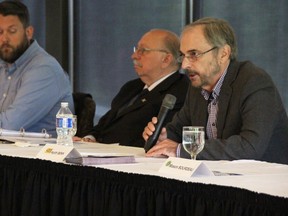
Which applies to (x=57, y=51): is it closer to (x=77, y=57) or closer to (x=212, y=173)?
(x=77, y=57)

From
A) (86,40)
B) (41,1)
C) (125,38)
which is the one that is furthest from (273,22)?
(41,1)

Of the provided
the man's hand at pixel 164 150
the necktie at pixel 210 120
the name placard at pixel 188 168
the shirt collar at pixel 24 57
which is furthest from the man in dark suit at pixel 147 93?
the name placard at pixel 188 168

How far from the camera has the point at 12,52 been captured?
5.58m

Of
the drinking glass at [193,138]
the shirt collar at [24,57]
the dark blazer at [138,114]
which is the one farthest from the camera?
the shirt collar at [24,57]

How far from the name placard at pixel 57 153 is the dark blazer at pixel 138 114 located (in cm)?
156

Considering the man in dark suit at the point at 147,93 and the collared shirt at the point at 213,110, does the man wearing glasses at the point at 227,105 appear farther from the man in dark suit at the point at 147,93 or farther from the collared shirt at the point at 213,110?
the man in dark suit at the point at 147,93

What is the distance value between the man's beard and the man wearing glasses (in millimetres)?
1794

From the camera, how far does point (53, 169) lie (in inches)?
123

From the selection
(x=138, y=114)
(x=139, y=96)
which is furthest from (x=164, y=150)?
(x=139, y=96)

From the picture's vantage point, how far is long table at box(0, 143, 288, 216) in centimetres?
245

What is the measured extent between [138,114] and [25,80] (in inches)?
33.1

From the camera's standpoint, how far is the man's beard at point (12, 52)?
18.2 feet

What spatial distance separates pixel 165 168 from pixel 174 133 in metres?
1.42

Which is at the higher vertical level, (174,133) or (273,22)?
(273,22)
